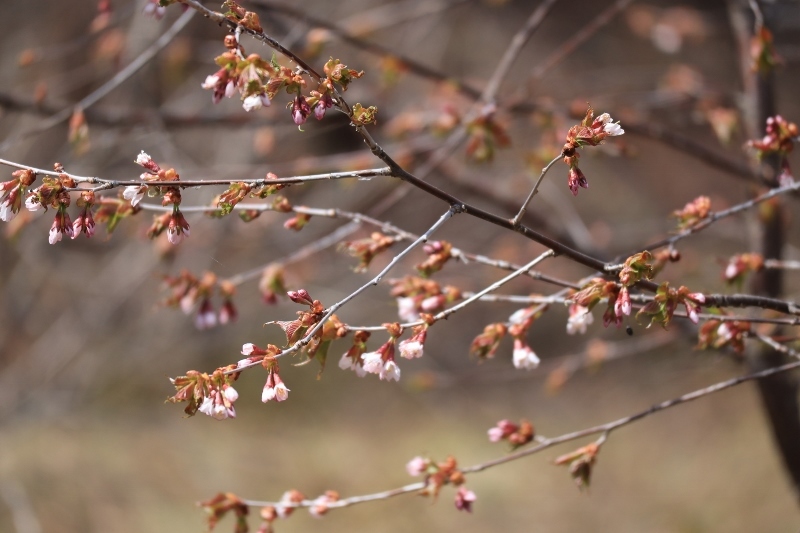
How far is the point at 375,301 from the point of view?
132 inches

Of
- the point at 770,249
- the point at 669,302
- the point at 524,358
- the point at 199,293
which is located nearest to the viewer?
the point at 669,302

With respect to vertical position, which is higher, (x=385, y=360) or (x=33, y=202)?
(x=33, y=202)

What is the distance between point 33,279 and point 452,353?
2.27m

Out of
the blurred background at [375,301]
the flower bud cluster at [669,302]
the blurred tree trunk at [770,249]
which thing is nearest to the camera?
the flower bud cluster at [669,302]

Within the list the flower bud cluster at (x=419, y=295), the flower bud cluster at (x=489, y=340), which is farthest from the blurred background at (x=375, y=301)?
the flower bud cluster at (x=489, y=340)

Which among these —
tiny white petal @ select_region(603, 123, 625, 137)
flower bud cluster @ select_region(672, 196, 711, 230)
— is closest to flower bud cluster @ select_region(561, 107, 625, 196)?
tiny white petal @ select_region(603, 123, 625, 137)

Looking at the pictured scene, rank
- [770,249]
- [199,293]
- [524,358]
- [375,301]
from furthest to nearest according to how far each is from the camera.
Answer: [375,301], [770,249], [199,293], [524,358]

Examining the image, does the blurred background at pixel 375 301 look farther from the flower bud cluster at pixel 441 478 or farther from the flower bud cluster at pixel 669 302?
the flower bud cluster at pixel 669 302

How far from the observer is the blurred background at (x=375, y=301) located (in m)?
2.40

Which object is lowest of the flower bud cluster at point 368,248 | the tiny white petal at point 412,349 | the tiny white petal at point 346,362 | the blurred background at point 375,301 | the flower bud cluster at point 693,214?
the tiny white petal at point 412,349

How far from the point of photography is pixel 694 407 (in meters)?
3.58

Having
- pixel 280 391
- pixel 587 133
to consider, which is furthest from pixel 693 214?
pixel 280 391

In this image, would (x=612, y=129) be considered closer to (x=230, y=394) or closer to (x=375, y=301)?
(x=230, y=394)

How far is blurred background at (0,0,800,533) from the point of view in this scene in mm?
2404
